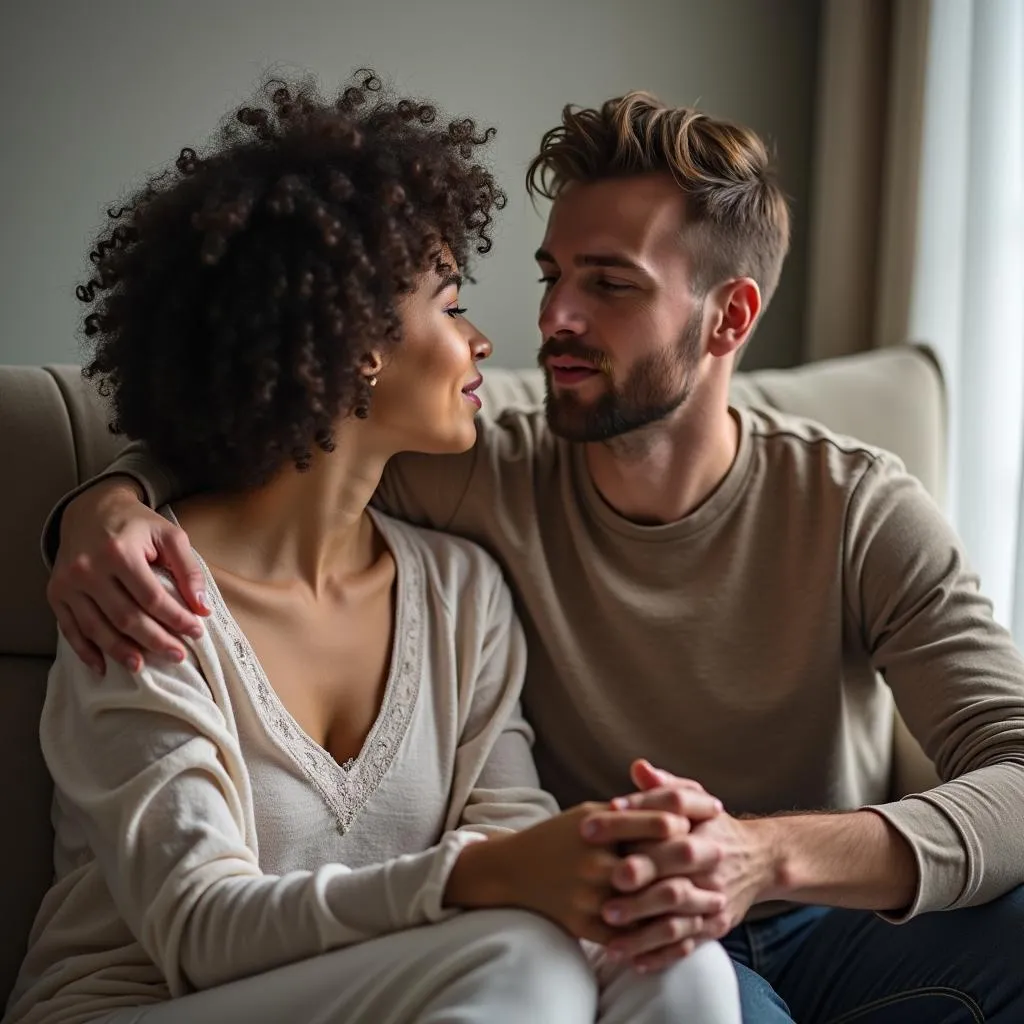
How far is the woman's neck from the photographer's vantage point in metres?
1.51

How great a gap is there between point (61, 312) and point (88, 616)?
36.0 inches

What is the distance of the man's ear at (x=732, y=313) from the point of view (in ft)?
5.88

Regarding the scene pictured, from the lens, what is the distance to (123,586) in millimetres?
1356

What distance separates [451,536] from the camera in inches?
67.7

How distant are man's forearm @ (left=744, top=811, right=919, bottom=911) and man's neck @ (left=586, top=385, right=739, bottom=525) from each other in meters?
0.49

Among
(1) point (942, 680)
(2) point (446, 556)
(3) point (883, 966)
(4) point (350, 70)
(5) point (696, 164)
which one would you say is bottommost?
(3) point (883, 966)

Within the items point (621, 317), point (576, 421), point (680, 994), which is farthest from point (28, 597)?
point (680, 994)

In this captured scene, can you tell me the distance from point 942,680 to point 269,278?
2.89 ft

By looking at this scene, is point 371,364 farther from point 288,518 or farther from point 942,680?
point 942,680

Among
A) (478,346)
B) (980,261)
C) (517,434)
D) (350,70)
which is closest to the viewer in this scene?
(478,346)

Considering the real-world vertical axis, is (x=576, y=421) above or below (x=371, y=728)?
above

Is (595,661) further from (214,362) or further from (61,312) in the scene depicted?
(61,312)

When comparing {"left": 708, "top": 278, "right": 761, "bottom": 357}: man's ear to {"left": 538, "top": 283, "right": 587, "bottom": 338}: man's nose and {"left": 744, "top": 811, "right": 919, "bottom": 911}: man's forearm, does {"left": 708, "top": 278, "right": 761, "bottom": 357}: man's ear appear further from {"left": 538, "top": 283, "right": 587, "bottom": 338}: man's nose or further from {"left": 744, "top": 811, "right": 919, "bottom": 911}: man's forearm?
{"left": 744, "top": 811, "right": 919, "bottom": 911}: man's forearm

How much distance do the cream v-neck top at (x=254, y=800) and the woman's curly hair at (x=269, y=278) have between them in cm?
18
